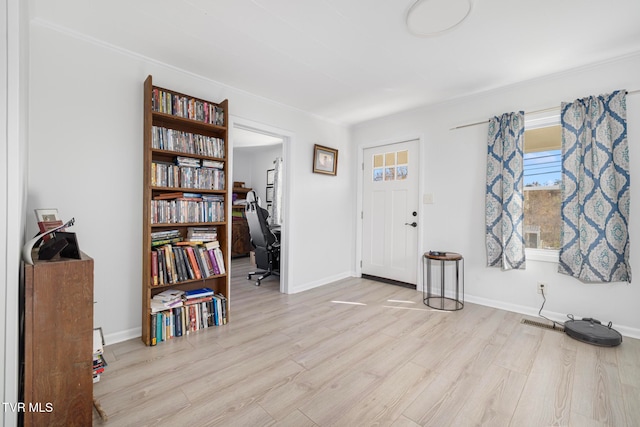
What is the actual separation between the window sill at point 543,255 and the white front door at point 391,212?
1200mm

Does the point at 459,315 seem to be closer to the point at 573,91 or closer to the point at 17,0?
the point at 573,91

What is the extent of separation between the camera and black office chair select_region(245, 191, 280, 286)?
4.01 metres

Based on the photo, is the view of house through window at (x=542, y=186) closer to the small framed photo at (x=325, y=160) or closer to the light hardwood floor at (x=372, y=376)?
the light hardwood floor at (x=372, y=376)

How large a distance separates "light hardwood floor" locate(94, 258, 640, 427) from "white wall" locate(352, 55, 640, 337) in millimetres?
324

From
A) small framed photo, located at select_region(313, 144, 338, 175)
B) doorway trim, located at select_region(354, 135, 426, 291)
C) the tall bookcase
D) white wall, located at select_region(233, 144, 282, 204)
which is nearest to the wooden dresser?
the tall bookcase

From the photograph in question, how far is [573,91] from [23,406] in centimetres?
436

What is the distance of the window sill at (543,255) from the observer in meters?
2.68

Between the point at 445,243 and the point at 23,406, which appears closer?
the point at 23,406

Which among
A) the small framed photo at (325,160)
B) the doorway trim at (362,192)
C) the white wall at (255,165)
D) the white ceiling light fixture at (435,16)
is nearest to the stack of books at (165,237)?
the small framed photo at (325,160)

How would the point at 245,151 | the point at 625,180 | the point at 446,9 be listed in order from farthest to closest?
1. the point at 245,151
2. the point at 625,180
3. the point at 446,9

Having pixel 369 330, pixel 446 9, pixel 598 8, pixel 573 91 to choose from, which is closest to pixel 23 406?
pixel 369 330

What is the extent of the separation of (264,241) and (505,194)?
304cm

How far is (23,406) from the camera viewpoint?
1262 millimetres

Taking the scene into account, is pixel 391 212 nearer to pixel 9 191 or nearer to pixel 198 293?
pixel 198 293
